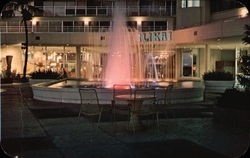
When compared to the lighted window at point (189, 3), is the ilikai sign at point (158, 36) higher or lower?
lower

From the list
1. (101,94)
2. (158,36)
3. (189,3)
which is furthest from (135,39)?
(101,94)

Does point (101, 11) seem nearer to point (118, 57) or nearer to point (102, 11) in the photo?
point (102, 11)

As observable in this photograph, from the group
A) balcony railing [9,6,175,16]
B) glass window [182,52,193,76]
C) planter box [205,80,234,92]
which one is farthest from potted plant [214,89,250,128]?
balcony railing [9,6,175,16]

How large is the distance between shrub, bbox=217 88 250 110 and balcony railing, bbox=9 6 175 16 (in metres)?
33.5

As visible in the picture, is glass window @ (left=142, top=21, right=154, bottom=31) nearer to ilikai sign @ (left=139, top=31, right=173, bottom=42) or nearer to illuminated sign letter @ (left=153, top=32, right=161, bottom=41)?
ilikai sign @ (left=139, top=31, right=173, bottom=42)

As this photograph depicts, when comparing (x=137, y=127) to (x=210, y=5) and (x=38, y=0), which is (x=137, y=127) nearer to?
(x=210, y=5)

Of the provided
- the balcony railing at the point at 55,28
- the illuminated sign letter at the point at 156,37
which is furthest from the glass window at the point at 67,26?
the illuminated sign letter at the point at 156,37

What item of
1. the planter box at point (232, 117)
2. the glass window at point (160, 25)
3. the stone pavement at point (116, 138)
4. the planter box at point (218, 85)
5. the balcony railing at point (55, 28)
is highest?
the glass window at point (160, 25)

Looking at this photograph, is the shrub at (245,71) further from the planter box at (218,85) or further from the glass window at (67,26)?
the glass window at (67,26)

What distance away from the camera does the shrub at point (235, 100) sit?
8.32m

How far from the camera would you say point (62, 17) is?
40.2 meters

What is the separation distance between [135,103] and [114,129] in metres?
0.88

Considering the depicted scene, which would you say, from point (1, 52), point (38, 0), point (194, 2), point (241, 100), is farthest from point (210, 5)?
point (241, 100)

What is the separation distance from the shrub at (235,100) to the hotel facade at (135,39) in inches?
709
